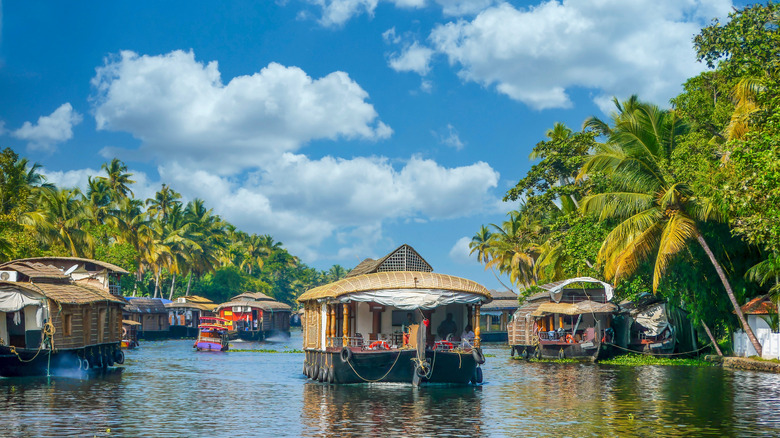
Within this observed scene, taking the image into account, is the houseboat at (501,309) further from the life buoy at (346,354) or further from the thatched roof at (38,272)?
the life buoy at (346,354)

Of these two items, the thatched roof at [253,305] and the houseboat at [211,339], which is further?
the thatched roof at [253,305]

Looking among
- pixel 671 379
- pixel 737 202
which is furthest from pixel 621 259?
pixel 737 202

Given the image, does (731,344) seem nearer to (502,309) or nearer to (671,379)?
(671,379)

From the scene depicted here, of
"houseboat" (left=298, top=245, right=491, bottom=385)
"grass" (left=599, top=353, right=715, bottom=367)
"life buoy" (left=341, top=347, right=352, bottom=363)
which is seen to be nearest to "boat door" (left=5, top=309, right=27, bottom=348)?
"houseboat" (left=298, top=245, right=491, bottom=385)

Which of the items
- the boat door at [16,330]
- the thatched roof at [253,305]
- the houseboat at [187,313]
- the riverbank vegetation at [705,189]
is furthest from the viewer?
the thatched roof at [253,305]

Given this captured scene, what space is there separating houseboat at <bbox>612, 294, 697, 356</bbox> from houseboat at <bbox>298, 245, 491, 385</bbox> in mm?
15530

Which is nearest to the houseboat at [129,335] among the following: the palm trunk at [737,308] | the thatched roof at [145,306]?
the thatched roof at [145,306]

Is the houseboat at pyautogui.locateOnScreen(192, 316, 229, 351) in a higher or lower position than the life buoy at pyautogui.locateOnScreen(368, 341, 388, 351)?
lower

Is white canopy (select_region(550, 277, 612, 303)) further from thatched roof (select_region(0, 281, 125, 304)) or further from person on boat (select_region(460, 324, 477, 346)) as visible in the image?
thatched roof (select_region(0, 281, 125, 304))

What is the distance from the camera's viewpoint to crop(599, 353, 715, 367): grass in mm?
38844

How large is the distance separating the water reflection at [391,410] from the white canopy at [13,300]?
11.0 m

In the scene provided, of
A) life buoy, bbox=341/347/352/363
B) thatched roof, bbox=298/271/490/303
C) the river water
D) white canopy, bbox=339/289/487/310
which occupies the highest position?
thatched roof, bbox=298/271/490/303

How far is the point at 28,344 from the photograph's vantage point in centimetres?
3077

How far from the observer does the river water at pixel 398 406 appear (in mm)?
17562
